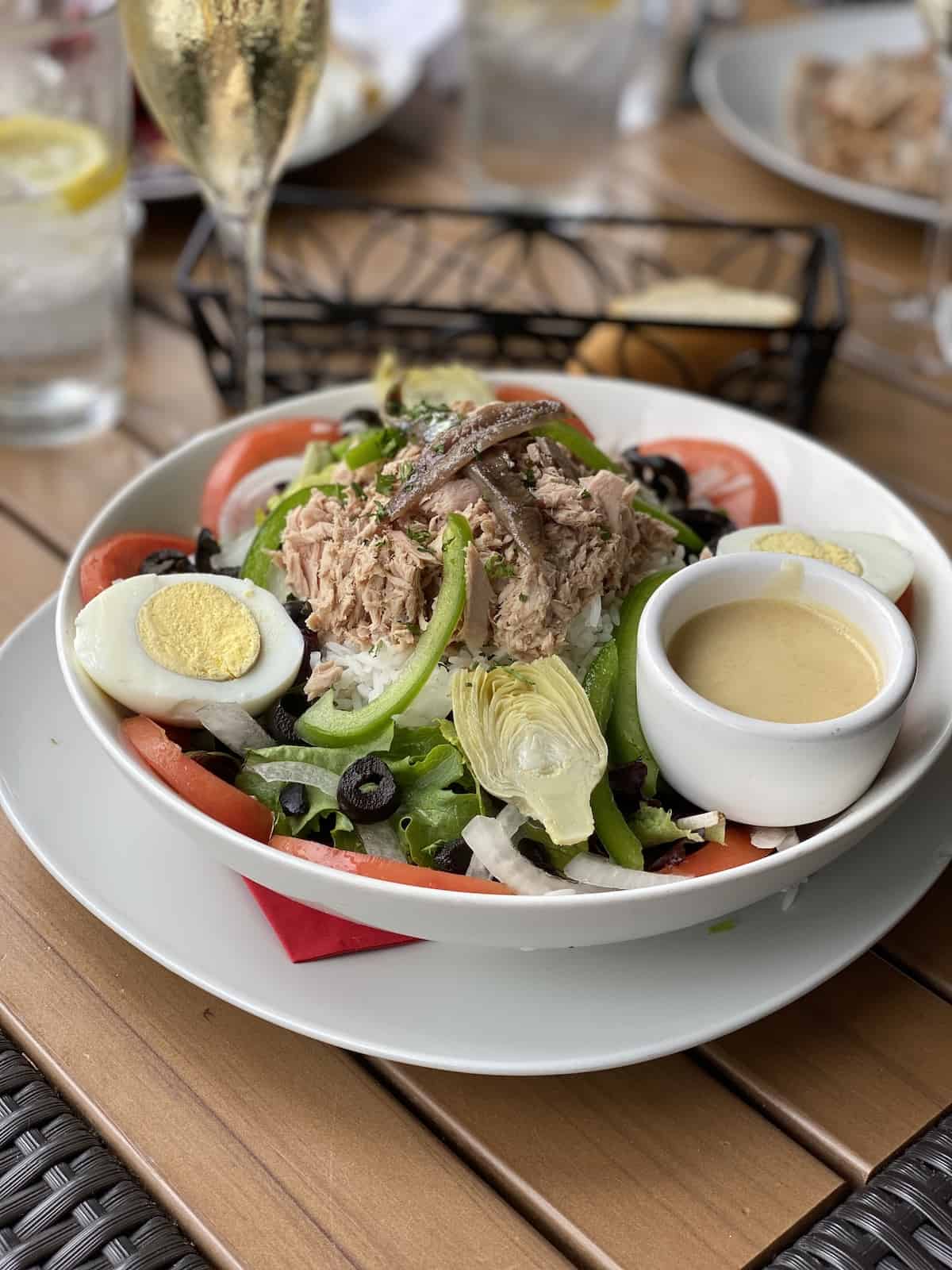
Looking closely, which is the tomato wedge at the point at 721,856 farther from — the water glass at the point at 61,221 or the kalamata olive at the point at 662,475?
the water glass at the point at 61,221

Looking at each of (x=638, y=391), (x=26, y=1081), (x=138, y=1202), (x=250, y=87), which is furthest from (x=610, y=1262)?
(x=250, y=87)

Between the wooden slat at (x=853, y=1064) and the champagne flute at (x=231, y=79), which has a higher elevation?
the champagne flute at (x=231, y=79)

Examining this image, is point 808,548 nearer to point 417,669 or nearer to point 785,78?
point 417,669

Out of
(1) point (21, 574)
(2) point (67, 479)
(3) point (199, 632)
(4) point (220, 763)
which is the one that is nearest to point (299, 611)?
(3) point (199, 632)

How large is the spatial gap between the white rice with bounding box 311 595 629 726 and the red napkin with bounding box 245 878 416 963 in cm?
29

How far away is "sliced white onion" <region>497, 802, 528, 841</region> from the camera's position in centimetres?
171

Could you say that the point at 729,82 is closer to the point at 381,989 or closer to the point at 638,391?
the point at 638,391

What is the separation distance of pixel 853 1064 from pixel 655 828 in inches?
14.7

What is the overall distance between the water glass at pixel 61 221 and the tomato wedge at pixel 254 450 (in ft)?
2.52

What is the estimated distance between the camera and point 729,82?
407cm

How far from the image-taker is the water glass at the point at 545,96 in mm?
3674

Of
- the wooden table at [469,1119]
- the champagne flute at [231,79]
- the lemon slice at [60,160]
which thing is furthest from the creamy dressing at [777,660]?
the lemon slice at [60,160]

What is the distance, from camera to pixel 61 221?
8.95ft

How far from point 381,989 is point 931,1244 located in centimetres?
67
